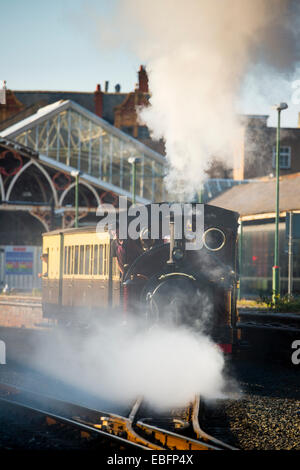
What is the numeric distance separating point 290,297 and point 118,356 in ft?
27.5

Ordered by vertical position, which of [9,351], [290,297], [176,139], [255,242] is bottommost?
[9,351]

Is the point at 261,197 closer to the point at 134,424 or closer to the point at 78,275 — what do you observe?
the point at 78,275

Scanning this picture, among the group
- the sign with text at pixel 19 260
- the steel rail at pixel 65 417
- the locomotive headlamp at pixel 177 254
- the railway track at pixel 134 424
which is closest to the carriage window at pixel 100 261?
the locomotive headlamp at pixel 177 254

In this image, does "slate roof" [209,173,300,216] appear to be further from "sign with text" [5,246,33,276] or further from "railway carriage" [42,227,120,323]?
"railway carriage" [42,227,120,323]

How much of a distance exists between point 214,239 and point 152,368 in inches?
103

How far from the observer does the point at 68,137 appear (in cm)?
3909

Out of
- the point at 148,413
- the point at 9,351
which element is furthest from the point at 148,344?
the point at 9,351

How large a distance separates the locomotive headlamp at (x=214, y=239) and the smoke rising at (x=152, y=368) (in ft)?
5.21

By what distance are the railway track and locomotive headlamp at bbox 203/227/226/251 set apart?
2991 millimetres

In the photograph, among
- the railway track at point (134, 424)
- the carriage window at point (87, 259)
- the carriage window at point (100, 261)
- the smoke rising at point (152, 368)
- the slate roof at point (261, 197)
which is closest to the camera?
the railway track at point (134, 424)

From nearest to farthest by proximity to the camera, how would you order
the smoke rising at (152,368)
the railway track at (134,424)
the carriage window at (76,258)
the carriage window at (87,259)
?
the railway track at (134,424) < the smoke rising at (152,368) < the carriage window at (87,259) < the carriage window at (76,258)

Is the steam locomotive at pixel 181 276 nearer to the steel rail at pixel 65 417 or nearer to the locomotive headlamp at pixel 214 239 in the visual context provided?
the locomotive headlamp at pixel 214 239

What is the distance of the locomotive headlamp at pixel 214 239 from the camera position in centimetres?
1165

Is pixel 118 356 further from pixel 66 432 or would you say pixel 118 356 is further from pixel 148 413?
pixel 66 432
